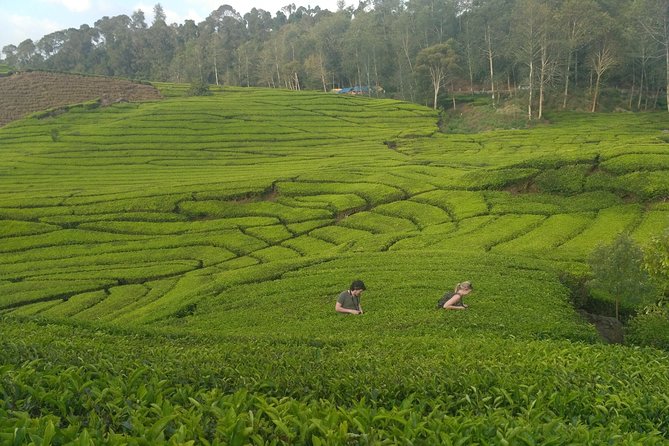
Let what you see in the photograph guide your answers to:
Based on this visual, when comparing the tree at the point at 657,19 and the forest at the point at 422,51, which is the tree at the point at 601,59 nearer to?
the forest at the point at 422,51

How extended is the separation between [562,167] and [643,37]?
169ft

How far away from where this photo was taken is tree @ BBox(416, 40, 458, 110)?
78.4 m

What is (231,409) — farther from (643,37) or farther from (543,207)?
(643,37)


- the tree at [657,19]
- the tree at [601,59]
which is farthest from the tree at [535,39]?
the tree at [657,19]

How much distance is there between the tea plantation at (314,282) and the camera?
5.22m

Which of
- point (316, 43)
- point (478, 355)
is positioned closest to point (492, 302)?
point (478, 355)

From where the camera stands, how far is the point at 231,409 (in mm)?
4770

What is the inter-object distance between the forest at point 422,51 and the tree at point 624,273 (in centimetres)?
5556

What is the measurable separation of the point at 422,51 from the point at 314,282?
68497mm

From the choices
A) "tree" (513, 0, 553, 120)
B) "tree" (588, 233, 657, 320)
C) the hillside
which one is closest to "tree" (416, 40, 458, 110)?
"tree" (513, 0, 553, 120)

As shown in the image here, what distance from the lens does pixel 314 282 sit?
1967 cm

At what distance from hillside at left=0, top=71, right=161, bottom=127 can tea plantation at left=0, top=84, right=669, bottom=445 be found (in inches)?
768

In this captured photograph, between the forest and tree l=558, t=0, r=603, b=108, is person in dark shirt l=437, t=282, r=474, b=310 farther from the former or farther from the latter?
tree l=558, t=0, r=603, b=108

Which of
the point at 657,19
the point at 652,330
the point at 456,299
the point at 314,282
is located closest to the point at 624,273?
the point at 652,330
